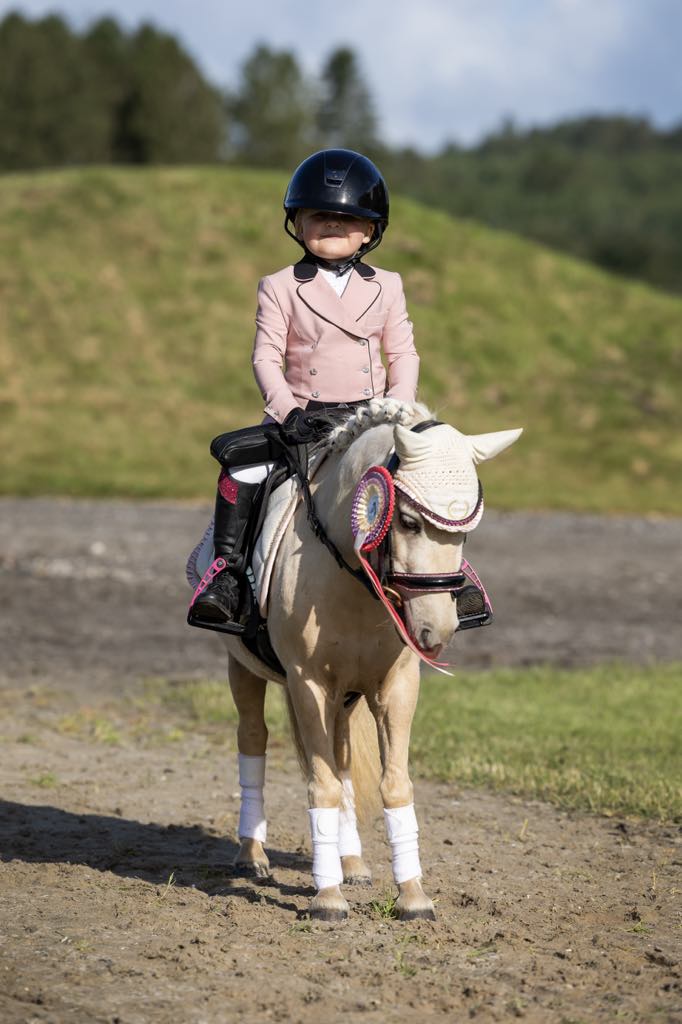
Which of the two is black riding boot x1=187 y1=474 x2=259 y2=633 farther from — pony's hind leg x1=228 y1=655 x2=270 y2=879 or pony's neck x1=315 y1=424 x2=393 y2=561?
Result: pony's hind leg x1=228 y1=655 x2=270 y2=879

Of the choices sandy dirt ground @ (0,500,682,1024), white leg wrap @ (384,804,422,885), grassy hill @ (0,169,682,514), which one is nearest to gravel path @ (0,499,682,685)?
sandy dirt ground @ (0,500,682,1024)

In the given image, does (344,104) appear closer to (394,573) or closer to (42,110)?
(42,110)

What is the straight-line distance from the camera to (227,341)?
3328 cm

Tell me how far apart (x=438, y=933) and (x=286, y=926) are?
0.65 metres

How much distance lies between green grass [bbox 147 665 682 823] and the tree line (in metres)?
57.4

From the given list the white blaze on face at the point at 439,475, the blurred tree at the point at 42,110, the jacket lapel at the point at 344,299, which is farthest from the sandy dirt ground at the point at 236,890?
the blurred tree at the point at 42,110

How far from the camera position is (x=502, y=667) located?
43.0 ft

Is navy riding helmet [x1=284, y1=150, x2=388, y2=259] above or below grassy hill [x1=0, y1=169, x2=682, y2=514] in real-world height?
below

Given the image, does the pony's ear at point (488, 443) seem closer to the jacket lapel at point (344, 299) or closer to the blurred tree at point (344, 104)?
the jacket lapel at point (344, 299)

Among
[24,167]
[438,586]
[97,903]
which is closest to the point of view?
[438,586]

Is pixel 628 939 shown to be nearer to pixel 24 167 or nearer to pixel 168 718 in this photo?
pixel 168 718

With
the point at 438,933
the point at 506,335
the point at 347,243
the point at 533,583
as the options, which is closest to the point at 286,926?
the point at 438,933

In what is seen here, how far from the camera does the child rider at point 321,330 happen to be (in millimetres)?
6004

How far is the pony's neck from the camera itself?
520 centimetres
